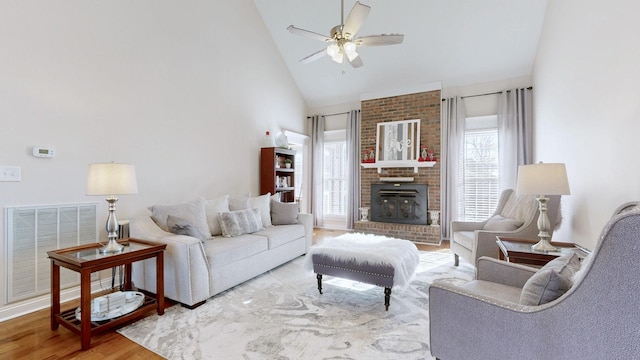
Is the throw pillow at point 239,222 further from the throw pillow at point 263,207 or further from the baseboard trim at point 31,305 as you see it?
the baseboard trim at point 31,305

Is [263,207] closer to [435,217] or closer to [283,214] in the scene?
[283,214]

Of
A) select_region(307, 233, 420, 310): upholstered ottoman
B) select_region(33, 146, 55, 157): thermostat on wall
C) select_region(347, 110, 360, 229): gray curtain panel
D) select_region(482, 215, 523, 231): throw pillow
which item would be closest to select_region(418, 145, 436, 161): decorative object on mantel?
select_region(347, 110, 360, 229): gray curtain panel

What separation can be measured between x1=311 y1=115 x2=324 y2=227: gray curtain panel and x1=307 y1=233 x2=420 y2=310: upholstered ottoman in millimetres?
3619

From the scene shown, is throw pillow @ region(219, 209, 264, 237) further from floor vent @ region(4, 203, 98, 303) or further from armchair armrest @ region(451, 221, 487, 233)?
armchair armrest @ region(451, 221, 487, 233)

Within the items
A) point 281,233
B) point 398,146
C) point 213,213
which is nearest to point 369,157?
point 398,146

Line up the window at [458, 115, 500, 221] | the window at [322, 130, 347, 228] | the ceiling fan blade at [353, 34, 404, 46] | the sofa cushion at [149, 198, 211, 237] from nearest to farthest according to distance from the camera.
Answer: the ceiling fan blade at [353, 34, 404, 46] < the sofa cushion at [149, 198, 211, 237] < the window at [458, 115, 500, 221] < the window at [322, 130, 347, 228]

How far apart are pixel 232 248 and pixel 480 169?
4.53 meters

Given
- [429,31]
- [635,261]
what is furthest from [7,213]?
[429,31]

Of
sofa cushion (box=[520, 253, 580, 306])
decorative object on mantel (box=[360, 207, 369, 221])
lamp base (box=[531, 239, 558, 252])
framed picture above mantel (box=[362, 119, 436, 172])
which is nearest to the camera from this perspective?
sofa cushion (box=[520, 253, 580, 306])

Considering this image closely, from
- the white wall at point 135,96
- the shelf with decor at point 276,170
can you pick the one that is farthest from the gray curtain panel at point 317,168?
the white wall at point 135,96

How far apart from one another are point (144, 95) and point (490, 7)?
15.7 ft

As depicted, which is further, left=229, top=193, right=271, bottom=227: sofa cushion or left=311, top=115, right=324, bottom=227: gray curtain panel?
left=311, top=115, right=324, bottom=227: gray curtain panel

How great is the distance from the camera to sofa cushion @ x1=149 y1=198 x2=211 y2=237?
308 centimetres

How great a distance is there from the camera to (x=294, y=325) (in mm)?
2303
